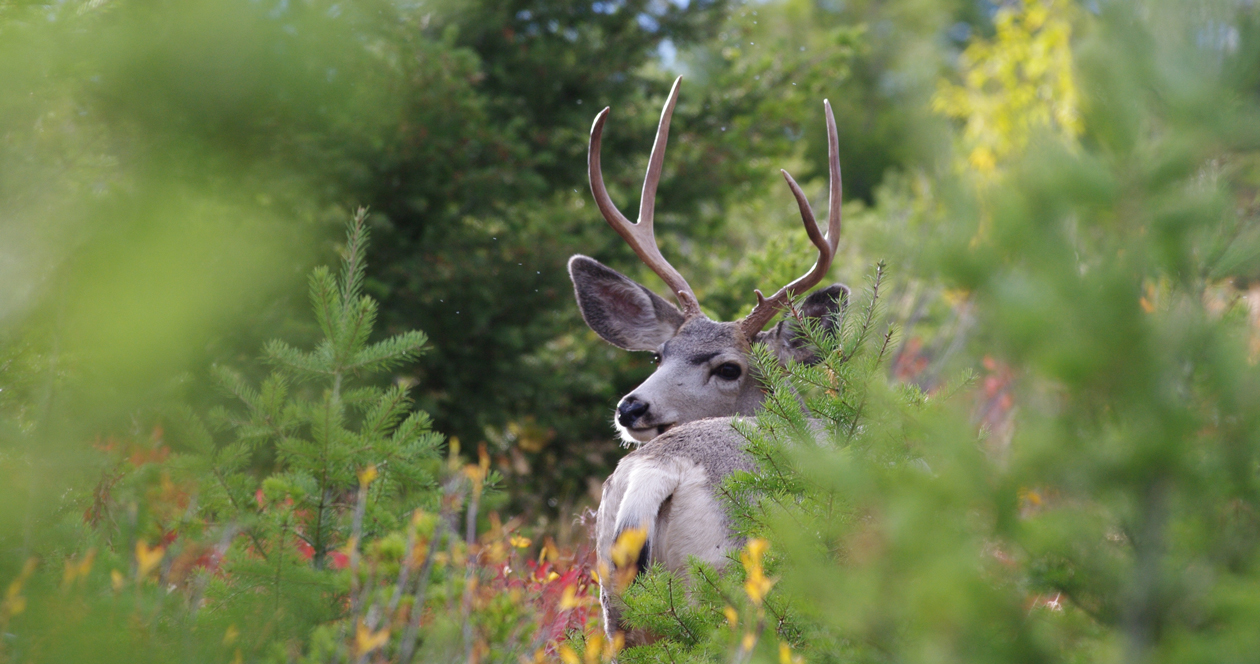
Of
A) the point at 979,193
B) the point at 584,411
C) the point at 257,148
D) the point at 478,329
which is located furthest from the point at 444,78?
the point at 979,193

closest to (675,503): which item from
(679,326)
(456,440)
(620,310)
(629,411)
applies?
(456,440)

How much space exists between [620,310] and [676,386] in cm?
94

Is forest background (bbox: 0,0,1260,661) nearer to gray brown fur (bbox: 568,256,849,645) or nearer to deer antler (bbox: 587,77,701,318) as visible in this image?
gray brown fur (bbox: 568,256,849,645)

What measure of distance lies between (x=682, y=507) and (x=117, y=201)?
1.83m

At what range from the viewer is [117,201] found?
2.52 metres

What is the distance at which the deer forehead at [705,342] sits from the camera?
14.5ft

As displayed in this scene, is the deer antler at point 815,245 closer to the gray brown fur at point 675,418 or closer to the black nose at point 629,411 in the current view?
the gray brown fur at point 675,418

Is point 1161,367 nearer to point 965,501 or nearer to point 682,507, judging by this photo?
point 965,501

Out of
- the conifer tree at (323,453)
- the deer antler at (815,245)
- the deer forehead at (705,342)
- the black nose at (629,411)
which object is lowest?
the deer forehead at (705,342)

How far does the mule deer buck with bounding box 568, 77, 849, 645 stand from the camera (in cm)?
279

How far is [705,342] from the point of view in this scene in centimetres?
446

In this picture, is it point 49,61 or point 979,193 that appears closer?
point 979,193

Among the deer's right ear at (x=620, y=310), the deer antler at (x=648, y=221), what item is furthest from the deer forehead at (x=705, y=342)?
the deer's right ear at (x=620, y=310)

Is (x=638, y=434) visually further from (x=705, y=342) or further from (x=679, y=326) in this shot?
(x=679, y=326)
